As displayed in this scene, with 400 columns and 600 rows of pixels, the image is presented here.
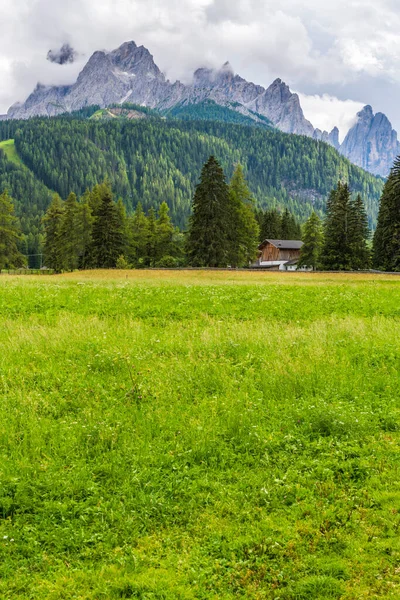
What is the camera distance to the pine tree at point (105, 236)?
6700 cm

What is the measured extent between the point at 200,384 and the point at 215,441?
7.92 feet

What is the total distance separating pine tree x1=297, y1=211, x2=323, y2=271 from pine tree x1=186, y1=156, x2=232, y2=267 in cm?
2383

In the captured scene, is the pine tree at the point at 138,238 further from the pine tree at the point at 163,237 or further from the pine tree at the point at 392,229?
the pine tree at the point at 392,229

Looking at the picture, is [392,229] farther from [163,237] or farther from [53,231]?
[53,231]

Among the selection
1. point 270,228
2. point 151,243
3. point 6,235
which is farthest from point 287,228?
point 6,235

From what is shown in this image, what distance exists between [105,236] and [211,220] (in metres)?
17.3

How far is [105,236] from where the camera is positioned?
6706 centimetres

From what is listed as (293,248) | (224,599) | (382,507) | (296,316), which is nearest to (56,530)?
(224,599)

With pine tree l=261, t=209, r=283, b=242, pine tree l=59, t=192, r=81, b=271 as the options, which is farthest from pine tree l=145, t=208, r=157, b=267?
pine tree l=261, t=209, r=283, b=242

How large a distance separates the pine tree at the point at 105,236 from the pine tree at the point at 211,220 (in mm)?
13211

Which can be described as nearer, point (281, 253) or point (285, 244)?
point (285, 244)

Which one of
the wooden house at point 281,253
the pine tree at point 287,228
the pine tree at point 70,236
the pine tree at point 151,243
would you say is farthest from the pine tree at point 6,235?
the pine tree at point 287,228

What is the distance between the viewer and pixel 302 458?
7.57 metres

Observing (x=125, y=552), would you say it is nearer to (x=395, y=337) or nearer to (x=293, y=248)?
(x=395, y=337)
